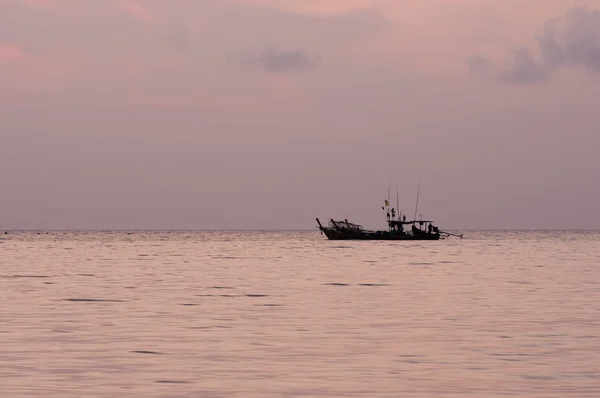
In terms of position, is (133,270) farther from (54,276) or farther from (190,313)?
(190,313)

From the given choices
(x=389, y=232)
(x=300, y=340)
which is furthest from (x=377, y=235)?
(x=300, y=340)

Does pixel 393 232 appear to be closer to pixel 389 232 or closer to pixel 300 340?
pixel 389 232

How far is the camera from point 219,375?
2111cm

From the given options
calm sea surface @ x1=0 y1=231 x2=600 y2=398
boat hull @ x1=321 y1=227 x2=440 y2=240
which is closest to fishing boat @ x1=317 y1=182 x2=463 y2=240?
boat hull @ x1=321 y1=227 x2=440 y2=240

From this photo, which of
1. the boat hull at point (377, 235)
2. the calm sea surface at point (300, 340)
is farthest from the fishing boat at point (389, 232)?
the calm sea surface at point (300, 340)

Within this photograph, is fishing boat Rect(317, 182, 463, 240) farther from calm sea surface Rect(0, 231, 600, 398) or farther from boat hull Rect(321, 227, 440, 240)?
calm sea surface Rect(0, 231, 600, 398)

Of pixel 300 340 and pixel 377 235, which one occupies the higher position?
pixel 377 235

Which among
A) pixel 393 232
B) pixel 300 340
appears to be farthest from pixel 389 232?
pixel 300 340

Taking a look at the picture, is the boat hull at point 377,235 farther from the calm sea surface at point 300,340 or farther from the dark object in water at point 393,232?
the calm sea surface at point 300,340

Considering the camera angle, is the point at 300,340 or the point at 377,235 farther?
the point at 377,235

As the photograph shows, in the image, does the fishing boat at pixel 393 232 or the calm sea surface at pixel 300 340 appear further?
the fishing boat at pixel 393 232

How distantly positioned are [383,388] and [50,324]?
1494 cm

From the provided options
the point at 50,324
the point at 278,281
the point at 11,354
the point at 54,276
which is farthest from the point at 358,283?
the point at 11,354

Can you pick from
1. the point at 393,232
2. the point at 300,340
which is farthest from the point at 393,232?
the point at 300,340
